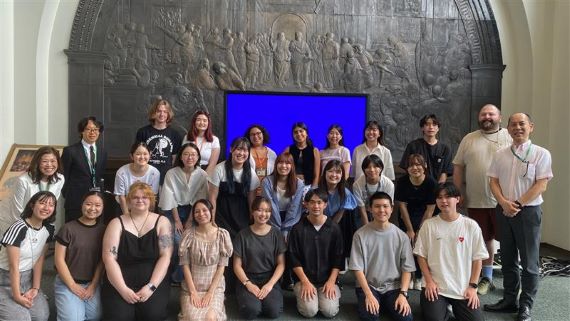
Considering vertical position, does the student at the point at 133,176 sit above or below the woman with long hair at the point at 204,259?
above

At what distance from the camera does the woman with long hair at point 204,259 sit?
12.9 feet

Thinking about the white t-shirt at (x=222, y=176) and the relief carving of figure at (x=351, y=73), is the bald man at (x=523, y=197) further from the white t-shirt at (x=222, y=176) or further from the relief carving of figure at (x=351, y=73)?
the relief carving of figure at (x=351, y=73)

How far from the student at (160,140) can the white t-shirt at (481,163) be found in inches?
117

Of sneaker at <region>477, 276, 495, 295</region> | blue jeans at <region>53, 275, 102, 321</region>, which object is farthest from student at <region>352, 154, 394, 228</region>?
blue jeans at <region>53, 275, 102, 321</region>

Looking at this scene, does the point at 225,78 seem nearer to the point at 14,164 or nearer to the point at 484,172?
the point at 14,164

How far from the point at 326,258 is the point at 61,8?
5491 millimetres

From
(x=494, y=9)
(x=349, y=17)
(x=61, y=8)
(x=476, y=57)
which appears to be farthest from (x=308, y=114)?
(x=61, y=8)

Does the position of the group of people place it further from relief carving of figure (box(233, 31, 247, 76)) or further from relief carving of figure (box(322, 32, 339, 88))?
relief carving of figure (box(322, 32, 339, 88))

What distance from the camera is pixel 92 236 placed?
12.9 feet

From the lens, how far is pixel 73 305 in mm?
3768

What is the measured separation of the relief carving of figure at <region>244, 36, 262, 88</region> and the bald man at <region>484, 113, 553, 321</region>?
165 inches

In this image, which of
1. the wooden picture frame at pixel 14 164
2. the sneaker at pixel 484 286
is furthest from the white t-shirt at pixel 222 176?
the wooden picture frame at pixel 14 164

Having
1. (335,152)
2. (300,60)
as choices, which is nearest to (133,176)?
(335,152)

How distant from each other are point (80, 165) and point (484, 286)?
4102 mm
